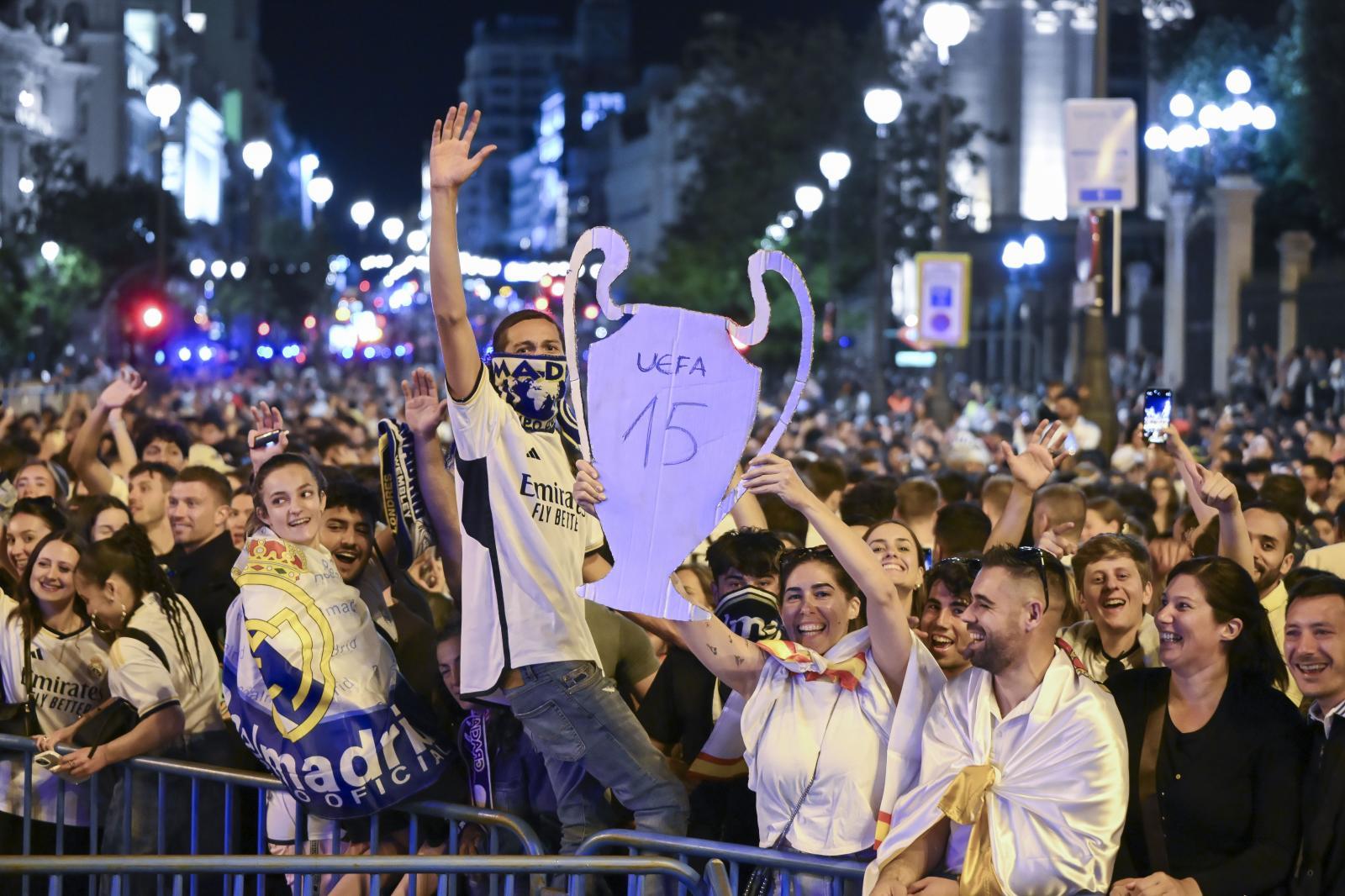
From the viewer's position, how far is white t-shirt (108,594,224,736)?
7023 mm

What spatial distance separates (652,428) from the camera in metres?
5.74

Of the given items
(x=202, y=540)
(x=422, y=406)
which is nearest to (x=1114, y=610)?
(x=422, y=406)

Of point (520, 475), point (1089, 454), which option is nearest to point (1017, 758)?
point (520, 475)

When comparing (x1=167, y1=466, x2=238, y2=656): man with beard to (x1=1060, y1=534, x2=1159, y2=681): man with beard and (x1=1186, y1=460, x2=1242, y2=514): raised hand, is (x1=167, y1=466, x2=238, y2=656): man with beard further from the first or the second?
(x1=1186, y1=460, x2=1242, y2=514): raised hand

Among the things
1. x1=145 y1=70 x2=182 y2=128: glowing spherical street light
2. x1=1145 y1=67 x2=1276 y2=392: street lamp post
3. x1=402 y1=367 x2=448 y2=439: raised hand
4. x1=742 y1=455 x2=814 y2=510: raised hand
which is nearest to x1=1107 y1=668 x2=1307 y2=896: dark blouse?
x1=742 y1=455 x2=814 y2=510: raised hand

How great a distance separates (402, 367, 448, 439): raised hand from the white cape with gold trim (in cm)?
199

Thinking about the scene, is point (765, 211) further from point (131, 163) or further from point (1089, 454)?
point (131, 163)

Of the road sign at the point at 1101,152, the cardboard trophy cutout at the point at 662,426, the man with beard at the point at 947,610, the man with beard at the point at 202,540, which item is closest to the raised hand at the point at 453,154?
the cardboard trophy cutout at the point at 662,426

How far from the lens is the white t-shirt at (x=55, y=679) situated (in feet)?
24.2

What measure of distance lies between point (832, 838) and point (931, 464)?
42.3ft

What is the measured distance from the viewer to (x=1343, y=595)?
556 cm

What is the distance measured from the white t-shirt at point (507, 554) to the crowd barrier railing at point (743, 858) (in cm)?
61

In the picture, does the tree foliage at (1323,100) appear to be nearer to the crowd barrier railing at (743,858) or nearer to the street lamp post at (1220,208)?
the street lamp post at (1220,208)

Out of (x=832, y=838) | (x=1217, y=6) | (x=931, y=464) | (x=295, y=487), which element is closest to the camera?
(x=832, y=838)
